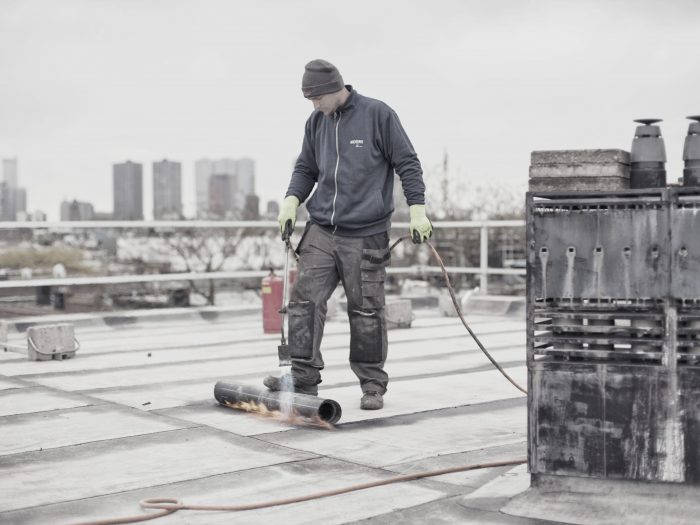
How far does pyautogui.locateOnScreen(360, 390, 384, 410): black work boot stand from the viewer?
20.1 ft

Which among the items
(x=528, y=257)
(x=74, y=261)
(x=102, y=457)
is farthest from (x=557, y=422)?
(x=74, y=261)

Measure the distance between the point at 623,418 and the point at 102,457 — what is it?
2.40 m

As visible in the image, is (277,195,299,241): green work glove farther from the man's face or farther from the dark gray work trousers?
the man's face

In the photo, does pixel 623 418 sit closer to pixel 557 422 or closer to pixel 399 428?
pixel 557 422

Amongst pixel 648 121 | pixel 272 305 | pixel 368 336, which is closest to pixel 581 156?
pixel 648 121

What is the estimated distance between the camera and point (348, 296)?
614 centimetres

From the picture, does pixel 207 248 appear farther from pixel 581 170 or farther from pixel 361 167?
pixel 581 170

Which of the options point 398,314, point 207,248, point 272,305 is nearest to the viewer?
point 272,305

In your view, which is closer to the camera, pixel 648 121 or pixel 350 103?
pixel 648 121

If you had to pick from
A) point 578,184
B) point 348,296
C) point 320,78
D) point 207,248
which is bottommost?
point 348,296

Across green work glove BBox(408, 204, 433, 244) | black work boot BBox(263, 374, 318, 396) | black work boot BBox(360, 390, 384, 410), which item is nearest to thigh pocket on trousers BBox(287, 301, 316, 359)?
black work boot BBox(263, 374, 318, 396)

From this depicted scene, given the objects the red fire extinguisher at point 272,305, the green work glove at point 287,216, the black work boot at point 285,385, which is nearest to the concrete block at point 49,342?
the red fire extinguisher at point 272,305

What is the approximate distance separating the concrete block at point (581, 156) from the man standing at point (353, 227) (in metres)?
1.85

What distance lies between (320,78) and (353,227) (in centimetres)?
88
